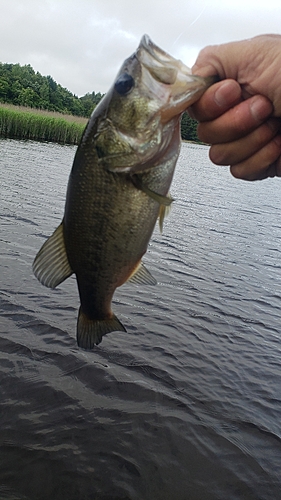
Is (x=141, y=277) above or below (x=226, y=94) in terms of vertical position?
below

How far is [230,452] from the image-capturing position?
5.10m

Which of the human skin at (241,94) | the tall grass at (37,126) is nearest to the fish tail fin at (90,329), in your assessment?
the human skin at (241,94)

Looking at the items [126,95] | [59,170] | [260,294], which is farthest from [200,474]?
[59,170]

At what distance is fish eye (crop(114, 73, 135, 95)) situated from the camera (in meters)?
2.27

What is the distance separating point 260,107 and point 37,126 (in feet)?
123

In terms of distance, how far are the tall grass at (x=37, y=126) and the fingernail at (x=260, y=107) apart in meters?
34.5

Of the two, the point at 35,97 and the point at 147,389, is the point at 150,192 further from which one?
the point at 35,97

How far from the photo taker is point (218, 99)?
229 centimetres

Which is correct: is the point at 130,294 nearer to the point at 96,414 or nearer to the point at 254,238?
the point at 96,414

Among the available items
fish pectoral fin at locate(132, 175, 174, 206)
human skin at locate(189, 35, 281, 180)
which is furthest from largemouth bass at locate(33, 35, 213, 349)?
human skin at locate(189, 35, 281, 180)

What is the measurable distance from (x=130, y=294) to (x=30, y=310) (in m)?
2.28

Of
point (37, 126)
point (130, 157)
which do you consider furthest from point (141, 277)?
point (37, 126)

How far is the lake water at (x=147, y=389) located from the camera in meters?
4.55

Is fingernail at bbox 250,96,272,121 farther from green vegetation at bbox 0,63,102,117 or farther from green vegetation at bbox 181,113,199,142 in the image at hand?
green vegetation at bbox 0,63,102,117
